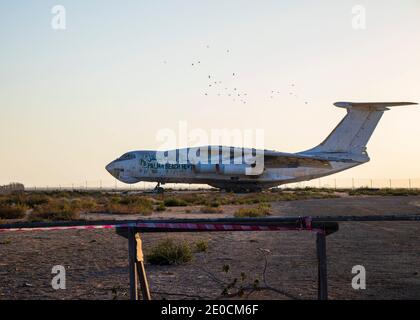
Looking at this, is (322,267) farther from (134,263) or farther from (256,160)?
(256,160)

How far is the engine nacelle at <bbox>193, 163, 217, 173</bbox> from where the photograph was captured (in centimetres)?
5122

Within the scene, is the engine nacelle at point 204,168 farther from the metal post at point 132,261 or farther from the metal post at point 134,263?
the metal post at point 132,261

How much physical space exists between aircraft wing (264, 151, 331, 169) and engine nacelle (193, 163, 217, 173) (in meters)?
4.95

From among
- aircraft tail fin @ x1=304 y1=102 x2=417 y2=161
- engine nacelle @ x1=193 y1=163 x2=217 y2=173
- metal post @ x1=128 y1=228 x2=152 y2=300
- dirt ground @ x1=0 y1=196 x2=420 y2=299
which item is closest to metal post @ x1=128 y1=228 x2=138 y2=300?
metal post @ x1=128 y1=228 x2=152 y2=300

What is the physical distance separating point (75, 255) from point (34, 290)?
160 inches

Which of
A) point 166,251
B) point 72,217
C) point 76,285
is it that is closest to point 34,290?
point 76,285

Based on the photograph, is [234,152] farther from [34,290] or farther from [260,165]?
[34,290]

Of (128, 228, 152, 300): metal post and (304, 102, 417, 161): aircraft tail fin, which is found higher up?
(304, 102, 417, 161): aircraft tail fin

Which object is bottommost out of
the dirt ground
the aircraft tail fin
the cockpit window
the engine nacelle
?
the dirt ground

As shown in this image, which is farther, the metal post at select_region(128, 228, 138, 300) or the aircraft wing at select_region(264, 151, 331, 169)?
the aircraft wing at select_region(264, 151, 331, 169)

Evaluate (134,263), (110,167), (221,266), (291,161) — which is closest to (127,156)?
(110,167)

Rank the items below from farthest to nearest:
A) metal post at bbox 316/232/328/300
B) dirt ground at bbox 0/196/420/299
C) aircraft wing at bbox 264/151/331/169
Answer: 1. aircraft wing at bbox 264/151/331/169
2. dirt ground at bbox 0/196/420/299
3. metal post at bbox 316/232/328/300

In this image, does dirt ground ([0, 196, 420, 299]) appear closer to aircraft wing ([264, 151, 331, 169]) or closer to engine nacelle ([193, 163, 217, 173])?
aircraft wing ([264, 151, 331, 169])

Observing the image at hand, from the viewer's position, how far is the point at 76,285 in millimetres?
9297
